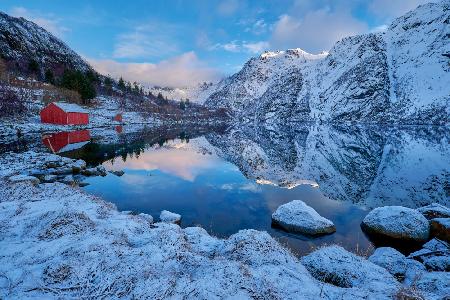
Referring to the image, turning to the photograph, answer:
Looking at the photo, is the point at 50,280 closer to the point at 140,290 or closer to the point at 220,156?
the point at 140,290

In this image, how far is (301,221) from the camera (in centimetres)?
1670

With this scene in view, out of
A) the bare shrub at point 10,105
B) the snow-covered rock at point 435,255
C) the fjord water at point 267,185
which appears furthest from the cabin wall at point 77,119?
the snow-covered rock at point 435,255

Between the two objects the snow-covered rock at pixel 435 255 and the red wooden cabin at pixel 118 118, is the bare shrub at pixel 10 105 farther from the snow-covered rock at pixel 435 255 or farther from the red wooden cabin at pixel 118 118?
the snow-covered rock at pixel 435 255

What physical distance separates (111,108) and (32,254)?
117 meters

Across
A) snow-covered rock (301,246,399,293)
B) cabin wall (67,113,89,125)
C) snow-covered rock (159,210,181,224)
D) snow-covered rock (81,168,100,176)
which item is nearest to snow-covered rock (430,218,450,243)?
snow-covered rock (301,246,399,293)

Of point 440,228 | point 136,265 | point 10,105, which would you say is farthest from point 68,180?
point 10,105

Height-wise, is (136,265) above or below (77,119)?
above

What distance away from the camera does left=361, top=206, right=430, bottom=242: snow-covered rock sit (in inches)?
611

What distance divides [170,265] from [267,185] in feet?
65.5

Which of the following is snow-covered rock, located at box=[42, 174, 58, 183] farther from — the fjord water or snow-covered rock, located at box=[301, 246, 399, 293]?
snow-covered rock, located at box=[301, 246, 399, 293]

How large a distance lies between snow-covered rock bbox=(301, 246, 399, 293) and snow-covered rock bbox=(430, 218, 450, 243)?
27.2 ft

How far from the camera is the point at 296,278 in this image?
7.93 m

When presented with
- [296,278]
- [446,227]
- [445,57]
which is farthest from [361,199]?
[445,57]

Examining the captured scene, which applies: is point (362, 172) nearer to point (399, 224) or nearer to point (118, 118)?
point (399, 224)
